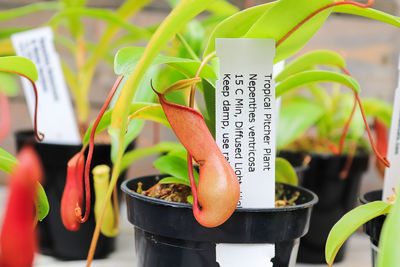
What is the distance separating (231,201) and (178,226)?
0.36 feet

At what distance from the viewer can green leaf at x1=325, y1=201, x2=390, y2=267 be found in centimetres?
43

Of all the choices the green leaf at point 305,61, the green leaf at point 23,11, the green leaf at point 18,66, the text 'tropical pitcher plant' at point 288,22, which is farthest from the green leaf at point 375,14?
the green leaf at point 23,11

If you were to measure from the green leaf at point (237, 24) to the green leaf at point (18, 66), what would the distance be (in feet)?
0.62

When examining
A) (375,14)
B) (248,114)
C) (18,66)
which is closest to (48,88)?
(18,66)

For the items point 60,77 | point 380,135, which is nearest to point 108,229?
point 60,77

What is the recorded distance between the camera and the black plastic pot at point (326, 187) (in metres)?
0.85

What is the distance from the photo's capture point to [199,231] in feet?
1.40

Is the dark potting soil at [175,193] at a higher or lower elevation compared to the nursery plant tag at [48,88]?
lower

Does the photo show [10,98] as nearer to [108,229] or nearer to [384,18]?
[108,229]

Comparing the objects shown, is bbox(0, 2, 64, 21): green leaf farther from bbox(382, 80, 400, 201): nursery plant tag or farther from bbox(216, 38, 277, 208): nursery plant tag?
bbox(382, 80, 400, 201): nursery plant tag

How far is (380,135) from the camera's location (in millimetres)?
853

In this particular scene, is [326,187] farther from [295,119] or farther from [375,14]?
[375,14]

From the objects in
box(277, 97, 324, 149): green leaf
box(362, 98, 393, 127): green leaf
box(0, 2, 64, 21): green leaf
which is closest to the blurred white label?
box(277, 97, 324, 149): green leaf

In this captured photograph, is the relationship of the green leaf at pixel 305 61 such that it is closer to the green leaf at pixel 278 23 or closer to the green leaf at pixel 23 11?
the green leaf at pixel 278 23
